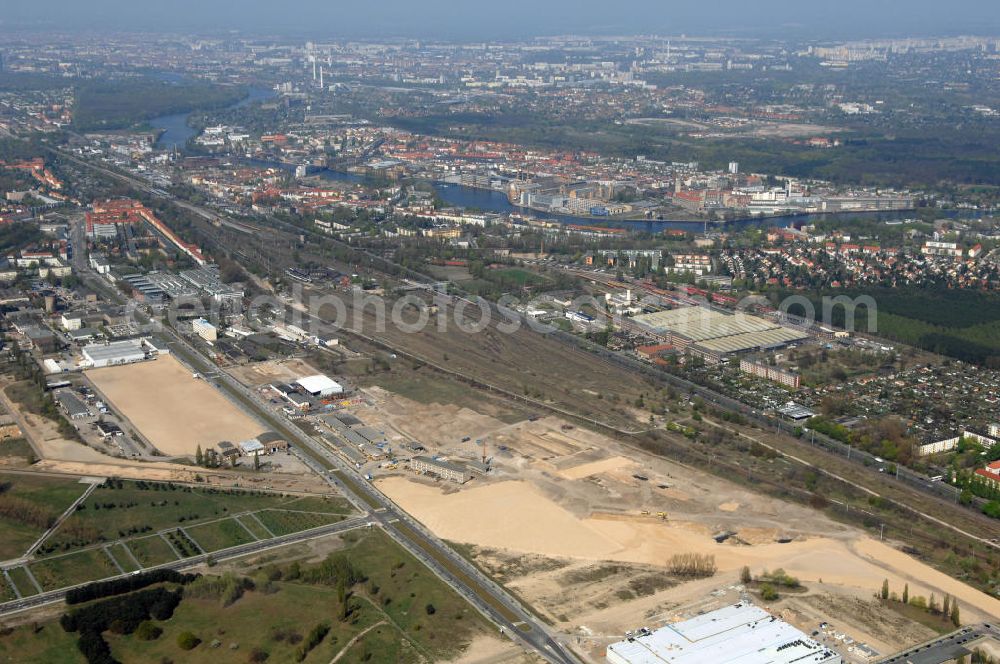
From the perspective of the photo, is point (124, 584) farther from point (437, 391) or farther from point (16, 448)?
A: point (437, 391)

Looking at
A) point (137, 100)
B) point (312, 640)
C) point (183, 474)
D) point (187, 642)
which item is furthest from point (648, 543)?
point (137, 100)

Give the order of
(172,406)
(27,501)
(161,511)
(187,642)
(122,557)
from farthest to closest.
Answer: (172,406) → (27,501) → (161,511) → (122,557) → (187,642)

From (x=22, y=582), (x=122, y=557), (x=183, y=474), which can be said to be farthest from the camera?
(x=183, y=474)

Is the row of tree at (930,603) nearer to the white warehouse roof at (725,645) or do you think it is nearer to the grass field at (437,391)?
the white warehouse roof at (725,645)

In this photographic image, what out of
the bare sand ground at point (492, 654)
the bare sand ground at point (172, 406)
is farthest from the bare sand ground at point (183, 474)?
the bare sand ground at point (492, 654)

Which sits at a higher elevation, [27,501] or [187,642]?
[187,642]

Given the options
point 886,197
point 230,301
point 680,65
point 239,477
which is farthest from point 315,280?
point 680,65

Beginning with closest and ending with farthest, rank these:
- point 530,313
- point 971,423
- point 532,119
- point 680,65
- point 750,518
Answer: point 750,518
point 971,423
point 530,313
point 532,119
point 680,65

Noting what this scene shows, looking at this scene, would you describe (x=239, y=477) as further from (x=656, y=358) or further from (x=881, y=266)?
(x=881, y=266)
